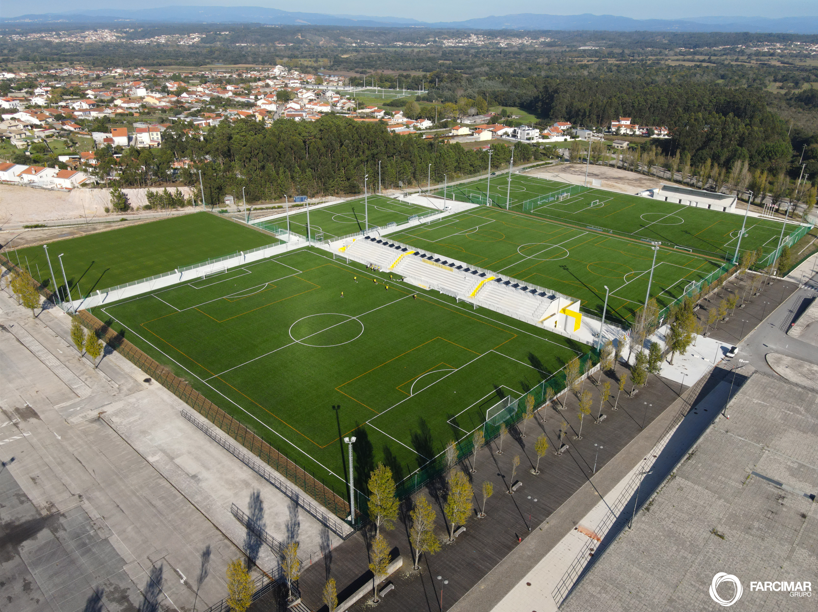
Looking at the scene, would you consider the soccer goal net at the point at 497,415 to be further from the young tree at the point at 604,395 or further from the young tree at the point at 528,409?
the young tree at the point at 604,395

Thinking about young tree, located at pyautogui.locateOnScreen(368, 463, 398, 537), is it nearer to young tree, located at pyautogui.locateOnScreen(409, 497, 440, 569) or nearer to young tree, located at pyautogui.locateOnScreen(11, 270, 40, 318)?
young tree, located at pyautogui.locateOnScreen(409, 497, 440, 569)

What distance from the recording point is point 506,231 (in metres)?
78.6

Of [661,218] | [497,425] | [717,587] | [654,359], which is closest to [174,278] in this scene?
[497,425]

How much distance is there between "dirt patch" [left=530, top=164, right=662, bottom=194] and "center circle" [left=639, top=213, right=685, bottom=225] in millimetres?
17515

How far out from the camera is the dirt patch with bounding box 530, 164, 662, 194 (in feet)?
353

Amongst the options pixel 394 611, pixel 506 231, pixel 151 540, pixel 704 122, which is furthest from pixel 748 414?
pixel 704 122

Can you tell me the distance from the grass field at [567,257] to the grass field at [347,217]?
719 centimetres

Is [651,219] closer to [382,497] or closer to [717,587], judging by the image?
[717,587]

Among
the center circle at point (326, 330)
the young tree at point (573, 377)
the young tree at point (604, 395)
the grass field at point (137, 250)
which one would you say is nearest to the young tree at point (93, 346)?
the center circle at point (326, 330)

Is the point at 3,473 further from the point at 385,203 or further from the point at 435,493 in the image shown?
the point at 385,203

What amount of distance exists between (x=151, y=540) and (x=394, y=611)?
43.7ft

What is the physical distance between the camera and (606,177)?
115m

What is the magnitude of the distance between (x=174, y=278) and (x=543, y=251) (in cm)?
4409

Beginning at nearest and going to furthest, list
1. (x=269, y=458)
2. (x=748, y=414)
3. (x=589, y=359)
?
(x=269, y=458) < (x=748, y=414) < (x=589, y=359)
